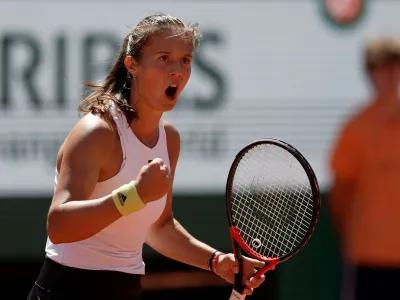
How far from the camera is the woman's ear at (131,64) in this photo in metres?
3.03

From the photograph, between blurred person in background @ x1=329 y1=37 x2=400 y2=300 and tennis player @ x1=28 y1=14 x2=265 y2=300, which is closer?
tennis player @ x1=28 y1=14 x2=265 y2=300

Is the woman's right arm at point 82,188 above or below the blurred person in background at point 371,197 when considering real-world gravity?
above

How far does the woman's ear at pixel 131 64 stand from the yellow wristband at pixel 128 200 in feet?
1.46

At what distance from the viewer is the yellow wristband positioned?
270 centimetres

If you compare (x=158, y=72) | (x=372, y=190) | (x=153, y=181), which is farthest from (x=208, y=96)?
(x=153, y=181)

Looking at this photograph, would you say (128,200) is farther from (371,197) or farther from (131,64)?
(371,197)

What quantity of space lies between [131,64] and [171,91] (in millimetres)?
149

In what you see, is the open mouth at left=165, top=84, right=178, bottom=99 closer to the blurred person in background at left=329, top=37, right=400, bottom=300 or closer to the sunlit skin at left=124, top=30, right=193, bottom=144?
the sunlit skin at left=124, top=30, right=193, bottom=144

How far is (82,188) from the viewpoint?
2.78 metres

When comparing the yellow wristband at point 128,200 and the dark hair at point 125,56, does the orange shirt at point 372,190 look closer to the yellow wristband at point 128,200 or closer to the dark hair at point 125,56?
the dark hair at point 125,56

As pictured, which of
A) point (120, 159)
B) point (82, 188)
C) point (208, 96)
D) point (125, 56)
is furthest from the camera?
point (208, 96)

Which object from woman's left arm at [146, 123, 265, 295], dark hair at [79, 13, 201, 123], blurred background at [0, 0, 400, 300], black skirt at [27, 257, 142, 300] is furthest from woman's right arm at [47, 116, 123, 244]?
blurred background at [0, 0, 400, 300]

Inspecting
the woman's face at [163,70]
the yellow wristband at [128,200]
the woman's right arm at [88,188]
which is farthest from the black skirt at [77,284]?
the woman's face at [163,70]

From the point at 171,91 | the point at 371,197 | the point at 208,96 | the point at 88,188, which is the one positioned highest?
the point at 171,91
